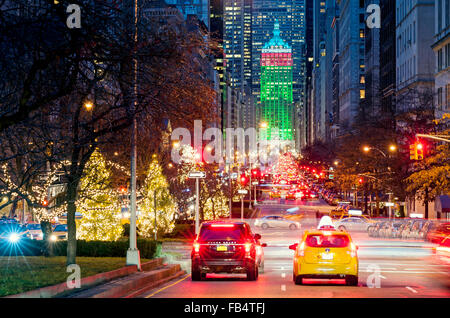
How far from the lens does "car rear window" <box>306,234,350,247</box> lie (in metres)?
22.5

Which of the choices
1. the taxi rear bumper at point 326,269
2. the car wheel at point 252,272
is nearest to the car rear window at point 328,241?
the taxi rear bumper at point 326,269

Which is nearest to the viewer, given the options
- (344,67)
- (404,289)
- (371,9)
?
(404,289)

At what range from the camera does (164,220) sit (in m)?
51.5

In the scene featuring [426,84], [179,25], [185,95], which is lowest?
[185,95]

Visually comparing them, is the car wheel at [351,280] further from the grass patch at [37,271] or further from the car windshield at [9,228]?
the car windshield at [9,228]

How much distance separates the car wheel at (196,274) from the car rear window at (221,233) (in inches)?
38.7

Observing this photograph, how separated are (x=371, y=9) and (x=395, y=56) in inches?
972

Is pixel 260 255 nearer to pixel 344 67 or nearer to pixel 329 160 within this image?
pixel 329 160

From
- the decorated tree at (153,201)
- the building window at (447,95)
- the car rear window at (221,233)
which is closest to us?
the car rear window at (221,233)

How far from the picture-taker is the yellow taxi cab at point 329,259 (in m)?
22.2

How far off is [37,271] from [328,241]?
8782mm

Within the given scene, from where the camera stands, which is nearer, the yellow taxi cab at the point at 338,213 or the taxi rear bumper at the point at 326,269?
the taxi rear bumper at the point at 326,269
